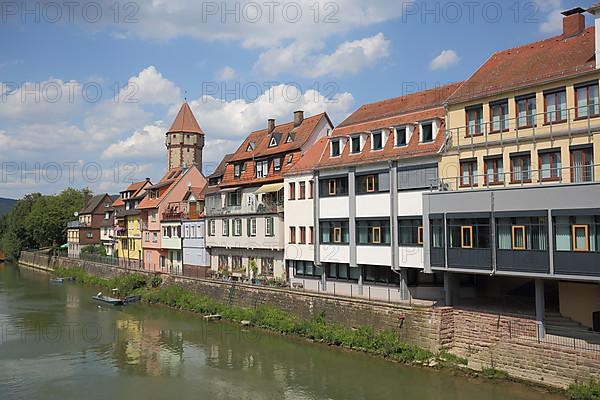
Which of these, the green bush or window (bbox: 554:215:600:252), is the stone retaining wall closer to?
the green bush

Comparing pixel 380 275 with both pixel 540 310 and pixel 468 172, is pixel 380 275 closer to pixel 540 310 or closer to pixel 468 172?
pixel 468 172

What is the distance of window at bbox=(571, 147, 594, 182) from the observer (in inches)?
957

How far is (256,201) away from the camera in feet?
149

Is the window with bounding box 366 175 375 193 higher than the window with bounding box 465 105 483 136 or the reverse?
the reverse

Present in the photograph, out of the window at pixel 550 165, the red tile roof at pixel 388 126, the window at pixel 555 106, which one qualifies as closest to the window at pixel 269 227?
the red tile roof at pixel 388 126

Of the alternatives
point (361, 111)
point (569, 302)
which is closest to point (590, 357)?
point (569, 302)

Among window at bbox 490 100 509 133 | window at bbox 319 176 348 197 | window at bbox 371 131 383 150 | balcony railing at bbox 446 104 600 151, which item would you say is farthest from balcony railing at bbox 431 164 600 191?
window at bbox 319 176 348 197

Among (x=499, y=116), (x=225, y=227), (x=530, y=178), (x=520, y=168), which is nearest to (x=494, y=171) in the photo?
(x=520, y=168)

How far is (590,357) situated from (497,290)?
31.9 feet

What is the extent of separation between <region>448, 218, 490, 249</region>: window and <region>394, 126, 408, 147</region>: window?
632 cm

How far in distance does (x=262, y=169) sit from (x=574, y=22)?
24492 mm

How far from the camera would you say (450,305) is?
1118 inches

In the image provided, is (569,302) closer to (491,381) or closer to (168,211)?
(491,381)

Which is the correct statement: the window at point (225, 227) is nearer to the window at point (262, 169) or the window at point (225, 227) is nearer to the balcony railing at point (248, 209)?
the balcony railing at point (248, 209)
